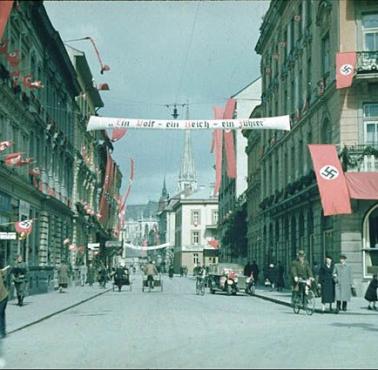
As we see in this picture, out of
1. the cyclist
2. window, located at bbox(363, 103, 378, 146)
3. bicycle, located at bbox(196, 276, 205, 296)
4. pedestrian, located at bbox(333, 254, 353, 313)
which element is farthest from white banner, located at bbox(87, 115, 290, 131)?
bicycle, located at bbox(196, 276, 205, 296)

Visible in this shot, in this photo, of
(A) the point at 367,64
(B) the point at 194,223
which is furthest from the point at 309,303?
(B) the point at 194,223

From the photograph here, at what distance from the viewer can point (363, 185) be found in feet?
103

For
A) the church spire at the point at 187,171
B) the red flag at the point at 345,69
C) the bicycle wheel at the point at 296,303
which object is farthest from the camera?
the church spire at the point at 187,171

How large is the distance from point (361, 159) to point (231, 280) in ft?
33.3

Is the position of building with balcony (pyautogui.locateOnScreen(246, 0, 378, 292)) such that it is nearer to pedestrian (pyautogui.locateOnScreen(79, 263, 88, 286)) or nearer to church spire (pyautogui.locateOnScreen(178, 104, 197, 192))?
pedestrian (pyautogui.locateOnScreen(79, 263, 88, 286))

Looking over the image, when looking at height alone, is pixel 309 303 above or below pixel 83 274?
below

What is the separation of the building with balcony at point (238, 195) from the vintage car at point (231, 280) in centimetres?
2560

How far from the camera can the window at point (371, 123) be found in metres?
33.3

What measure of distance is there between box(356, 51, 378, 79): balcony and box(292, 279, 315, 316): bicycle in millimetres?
11480

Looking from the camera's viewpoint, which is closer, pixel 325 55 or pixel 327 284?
pixel 327 284

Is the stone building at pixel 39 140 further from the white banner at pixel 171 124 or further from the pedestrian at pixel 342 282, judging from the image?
the pedestrian at pixel 342 282

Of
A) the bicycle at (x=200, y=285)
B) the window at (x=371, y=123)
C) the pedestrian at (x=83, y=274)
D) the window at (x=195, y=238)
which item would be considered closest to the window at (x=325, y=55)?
the window at (x=371, y=123)

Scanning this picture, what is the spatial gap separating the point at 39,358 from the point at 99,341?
2.73 meters

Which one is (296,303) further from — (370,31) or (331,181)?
(370,31)
